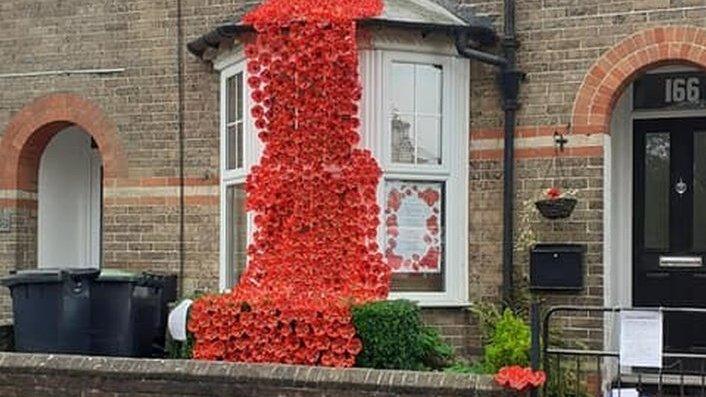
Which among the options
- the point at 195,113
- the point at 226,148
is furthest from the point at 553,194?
the point at 195,113

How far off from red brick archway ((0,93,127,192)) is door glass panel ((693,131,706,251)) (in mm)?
6119

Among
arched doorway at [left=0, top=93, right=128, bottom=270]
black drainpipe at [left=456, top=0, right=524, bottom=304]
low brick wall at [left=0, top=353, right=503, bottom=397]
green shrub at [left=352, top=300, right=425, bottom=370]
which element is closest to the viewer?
low brick wall at [left=0, top=353, right=503, bottom=397]

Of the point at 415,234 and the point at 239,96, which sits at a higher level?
the point at 239,96

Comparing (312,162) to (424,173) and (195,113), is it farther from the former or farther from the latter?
(195,113)

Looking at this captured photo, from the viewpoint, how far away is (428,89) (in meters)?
9.98

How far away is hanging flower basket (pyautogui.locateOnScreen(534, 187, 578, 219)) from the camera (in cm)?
933

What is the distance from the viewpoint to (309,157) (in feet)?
31.6

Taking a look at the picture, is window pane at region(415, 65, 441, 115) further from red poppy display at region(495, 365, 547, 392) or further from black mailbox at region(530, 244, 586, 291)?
red poppy display at region(495, 365, 547, 392)

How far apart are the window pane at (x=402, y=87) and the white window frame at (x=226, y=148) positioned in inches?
55.4

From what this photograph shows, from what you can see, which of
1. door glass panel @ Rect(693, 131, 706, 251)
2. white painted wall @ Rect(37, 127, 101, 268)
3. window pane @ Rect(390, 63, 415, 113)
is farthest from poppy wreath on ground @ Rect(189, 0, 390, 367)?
white painted wall @ Rect(37, 127, 101, 268)

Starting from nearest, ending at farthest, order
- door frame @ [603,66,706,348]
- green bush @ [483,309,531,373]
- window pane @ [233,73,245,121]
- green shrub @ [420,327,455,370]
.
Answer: green bush @ [483,309,531,373] → green shrub @ [420,327,455,370] → door frame @ [603,66,706,348] → window pane @ [233,73,245,121]

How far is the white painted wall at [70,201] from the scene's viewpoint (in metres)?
12.7

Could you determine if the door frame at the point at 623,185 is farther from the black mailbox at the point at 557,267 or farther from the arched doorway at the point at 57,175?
the arched doorway at the point at 57,175

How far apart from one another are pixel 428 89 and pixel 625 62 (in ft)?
6.12
